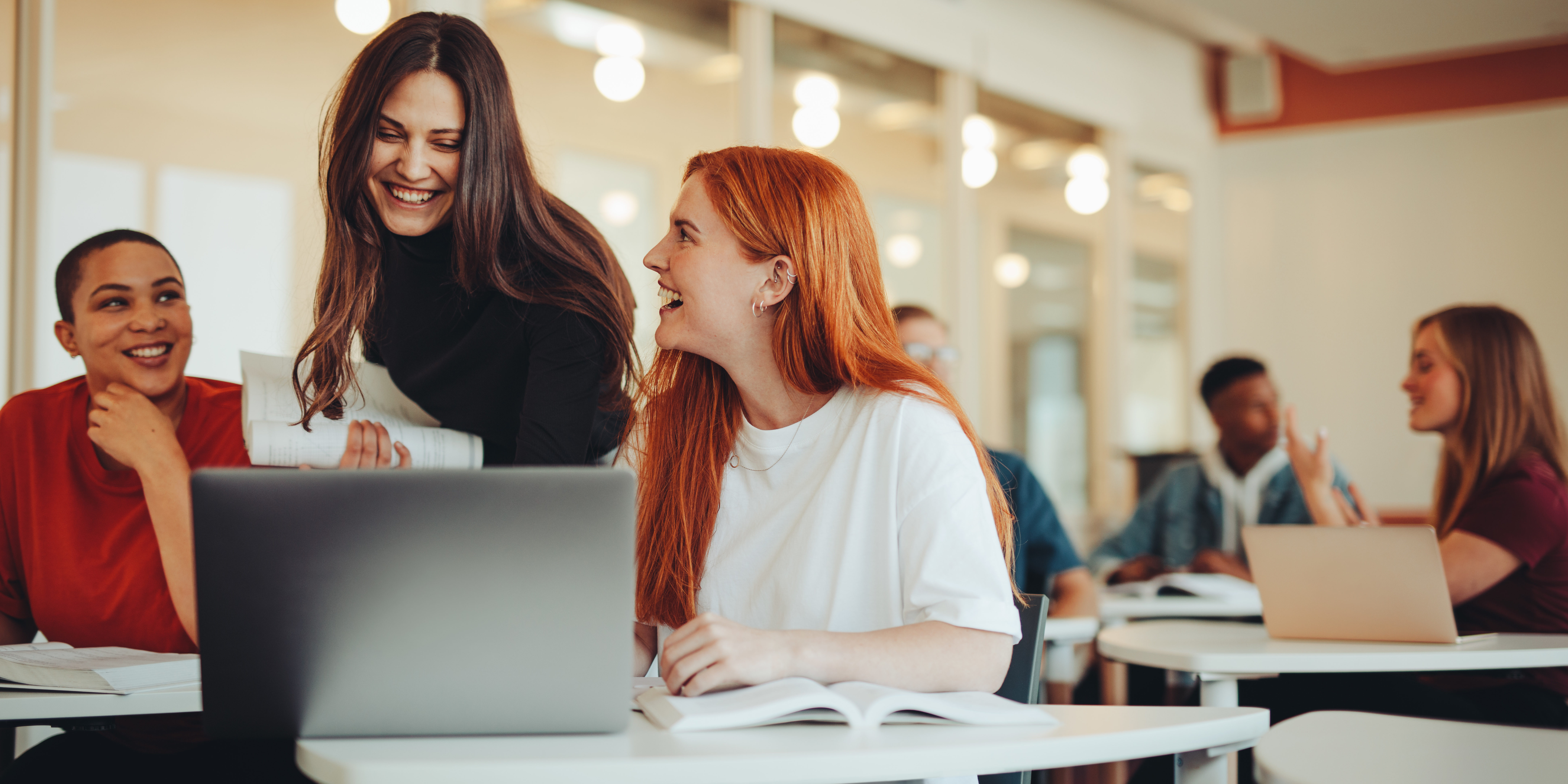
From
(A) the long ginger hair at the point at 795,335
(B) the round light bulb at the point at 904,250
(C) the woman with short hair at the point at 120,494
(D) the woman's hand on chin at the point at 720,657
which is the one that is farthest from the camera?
(B) the round light bulb at the point at 904,250

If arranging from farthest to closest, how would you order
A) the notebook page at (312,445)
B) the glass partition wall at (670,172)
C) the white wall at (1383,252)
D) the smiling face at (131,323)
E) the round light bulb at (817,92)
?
the white wall at (1383,252) → the round light bulb at (817,92) → the glass partition wall at (670,172) → the smiling face at (131,323) → the notebook page at (312,445)

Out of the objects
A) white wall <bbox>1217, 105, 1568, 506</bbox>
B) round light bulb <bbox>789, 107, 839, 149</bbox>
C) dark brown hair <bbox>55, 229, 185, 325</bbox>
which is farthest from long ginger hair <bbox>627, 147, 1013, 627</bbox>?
white wall <bbox>1217, 105, 1568, 506</bbox>

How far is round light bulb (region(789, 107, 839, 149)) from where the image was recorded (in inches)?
187

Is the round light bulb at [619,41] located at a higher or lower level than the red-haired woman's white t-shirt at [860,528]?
higher

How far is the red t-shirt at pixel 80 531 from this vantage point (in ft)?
6.33

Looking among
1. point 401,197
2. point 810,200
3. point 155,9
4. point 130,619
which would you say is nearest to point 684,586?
point 810,200

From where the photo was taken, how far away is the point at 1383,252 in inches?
256

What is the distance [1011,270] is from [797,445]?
4483 millimetres

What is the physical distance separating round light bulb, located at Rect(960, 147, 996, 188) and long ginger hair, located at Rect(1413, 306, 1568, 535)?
2972 millimetres

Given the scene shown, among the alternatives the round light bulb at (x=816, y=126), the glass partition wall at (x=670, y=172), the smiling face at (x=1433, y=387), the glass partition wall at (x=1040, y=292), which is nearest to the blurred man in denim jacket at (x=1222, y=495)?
the smiling face at (x=1433, y=387)

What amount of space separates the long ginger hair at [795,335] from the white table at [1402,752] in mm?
450

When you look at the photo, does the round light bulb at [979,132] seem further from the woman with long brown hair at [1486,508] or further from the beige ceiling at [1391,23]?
the woman with long brown hair at [1486,508]

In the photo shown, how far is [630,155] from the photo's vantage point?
13.4 ft

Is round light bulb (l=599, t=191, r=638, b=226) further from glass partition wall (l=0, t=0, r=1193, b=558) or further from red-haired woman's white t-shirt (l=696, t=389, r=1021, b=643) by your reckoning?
red-haired woman's white t-shirt (l=696, t=389, r=1021, b=643)
